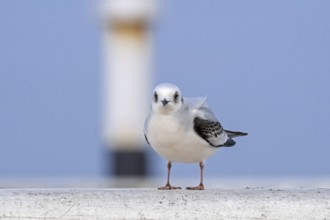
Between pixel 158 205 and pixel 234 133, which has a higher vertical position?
pixel 234 133

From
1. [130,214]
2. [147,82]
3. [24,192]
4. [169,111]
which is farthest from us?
[147,82]

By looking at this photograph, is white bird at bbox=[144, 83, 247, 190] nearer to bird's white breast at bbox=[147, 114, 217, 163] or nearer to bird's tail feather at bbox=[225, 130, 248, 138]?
bird's white breast at bbox=[147, 114, 217, 163]

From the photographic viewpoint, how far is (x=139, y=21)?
775 inches

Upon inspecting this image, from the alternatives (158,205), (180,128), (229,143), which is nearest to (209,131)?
(180,128)

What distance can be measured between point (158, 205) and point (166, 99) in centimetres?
57

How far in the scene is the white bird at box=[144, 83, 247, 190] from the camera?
4293mm

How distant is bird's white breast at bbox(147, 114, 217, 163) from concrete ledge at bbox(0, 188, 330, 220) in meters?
0.38

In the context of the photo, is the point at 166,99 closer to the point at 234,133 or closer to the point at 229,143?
the point at 229,143

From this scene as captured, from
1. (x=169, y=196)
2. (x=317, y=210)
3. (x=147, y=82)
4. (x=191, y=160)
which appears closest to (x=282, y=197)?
(x=317, y=210)

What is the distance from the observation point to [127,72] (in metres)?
19.3

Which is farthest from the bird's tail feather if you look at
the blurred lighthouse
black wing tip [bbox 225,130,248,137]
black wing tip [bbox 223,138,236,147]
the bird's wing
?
the blurred lighthouse

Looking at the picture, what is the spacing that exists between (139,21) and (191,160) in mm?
15242

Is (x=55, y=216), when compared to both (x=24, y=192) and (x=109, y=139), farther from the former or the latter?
(x=109, y=139)

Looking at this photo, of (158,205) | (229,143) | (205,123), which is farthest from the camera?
(229,143)
